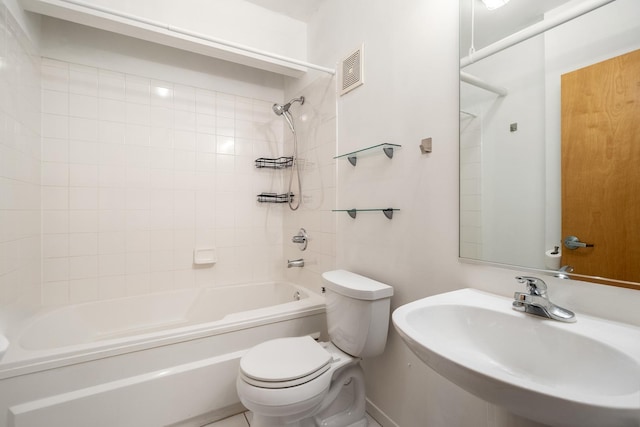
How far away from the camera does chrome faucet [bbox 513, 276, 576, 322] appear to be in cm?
78

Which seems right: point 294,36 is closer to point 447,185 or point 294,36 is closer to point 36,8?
point 36,8

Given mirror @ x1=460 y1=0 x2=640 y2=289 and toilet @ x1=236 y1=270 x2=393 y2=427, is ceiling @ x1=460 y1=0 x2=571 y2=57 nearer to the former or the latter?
mirror @ x1=460 y1=0 x2=640 y2=289

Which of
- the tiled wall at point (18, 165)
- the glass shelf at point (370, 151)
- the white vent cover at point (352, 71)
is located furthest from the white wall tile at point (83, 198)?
the white vent cover at point (352, 71)

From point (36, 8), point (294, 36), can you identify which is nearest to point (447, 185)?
point (294, 36)

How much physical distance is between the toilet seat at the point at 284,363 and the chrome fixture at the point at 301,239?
34.9 inches

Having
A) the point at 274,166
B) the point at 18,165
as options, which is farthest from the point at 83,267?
the point at 274,166

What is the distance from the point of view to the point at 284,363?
1.22 metres

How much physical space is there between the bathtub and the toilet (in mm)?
267

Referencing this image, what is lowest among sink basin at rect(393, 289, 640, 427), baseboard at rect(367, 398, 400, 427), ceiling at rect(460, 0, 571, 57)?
baseboard at rect(367, 398, 400, 427)

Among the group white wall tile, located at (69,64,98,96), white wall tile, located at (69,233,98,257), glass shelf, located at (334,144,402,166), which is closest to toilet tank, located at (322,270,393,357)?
glass shelf, located at (334,144,402,166)

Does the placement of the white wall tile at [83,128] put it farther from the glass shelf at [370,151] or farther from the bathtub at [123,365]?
the glass shelf at [370,151]

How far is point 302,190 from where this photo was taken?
7.57 feet

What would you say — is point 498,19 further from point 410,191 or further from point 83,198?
point 83,198

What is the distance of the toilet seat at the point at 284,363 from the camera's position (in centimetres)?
113
